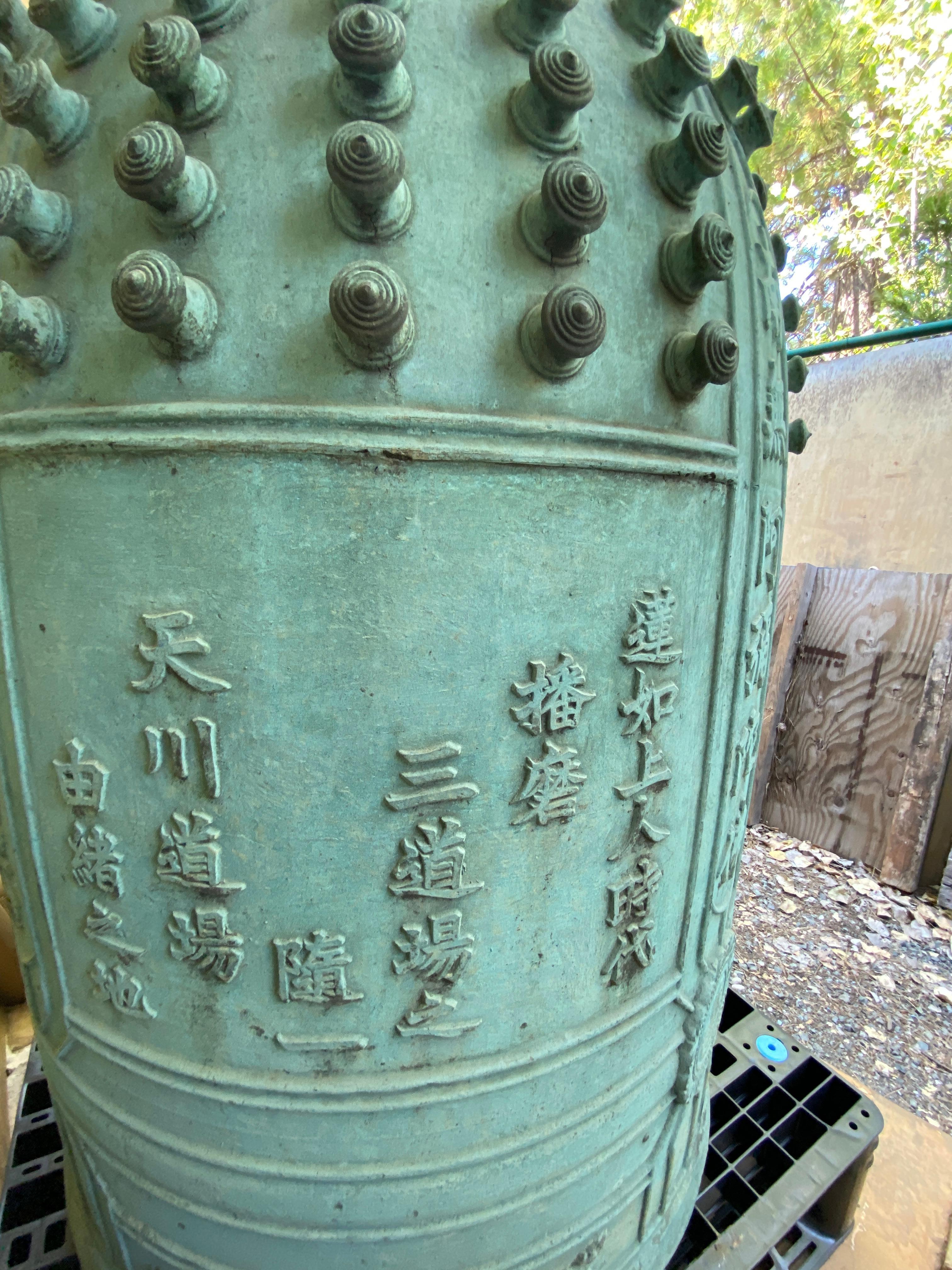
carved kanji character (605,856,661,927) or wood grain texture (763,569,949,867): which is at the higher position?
carved kanji character (605,856,661,927)

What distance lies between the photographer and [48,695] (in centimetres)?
100

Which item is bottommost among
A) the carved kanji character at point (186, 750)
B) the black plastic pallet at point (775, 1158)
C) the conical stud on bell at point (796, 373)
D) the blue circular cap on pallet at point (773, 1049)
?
the black plastic pallet at point (775, 1158)

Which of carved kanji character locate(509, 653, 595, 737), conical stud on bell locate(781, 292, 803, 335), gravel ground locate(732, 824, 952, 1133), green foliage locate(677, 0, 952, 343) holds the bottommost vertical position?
gravel ground locate(732, 824, 952, 1133)

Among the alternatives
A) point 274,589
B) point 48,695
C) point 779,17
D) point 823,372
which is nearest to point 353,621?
point 274,589

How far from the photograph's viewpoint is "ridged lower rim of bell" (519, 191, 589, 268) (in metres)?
0.90

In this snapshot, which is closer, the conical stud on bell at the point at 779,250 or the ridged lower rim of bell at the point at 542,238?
the ridged lower rim of bell at the point at 542,238

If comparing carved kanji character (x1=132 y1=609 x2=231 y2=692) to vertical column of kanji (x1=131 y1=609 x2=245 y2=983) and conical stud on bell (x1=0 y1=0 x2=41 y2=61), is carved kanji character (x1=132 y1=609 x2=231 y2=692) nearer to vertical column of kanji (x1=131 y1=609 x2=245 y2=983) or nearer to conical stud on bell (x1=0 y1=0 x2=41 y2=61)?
vertical column of kanji (x1=131 y1=609 x2=245 y2=983)

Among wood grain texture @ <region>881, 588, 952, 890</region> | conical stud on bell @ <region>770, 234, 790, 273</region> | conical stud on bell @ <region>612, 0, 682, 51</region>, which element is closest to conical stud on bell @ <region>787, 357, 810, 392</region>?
conical stud on bell @ <region>770, 234, 790, 273</region>

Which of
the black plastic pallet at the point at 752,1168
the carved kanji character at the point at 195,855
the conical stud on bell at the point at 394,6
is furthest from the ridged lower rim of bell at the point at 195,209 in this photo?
the black plastic pallet at the point at 752,1168

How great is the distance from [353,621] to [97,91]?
752 mm

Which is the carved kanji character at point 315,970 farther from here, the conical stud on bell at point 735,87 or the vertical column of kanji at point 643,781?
the conical stud on bell at point 735,87

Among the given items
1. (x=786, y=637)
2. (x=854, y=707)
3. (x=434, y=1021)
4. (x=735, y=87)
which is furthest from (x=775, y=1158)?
(x=786, y=637)

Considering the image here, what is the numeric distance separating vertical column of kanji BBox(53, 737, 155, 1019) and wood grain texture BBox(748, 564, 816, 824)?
151 inches

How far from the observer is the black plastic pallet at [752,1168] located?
1.64 metres
